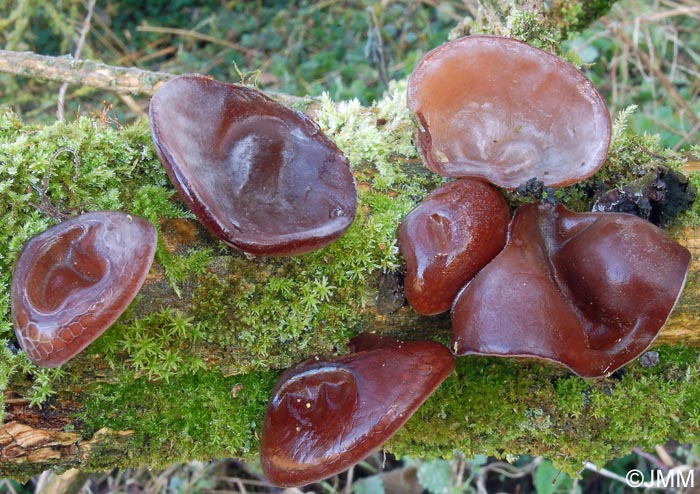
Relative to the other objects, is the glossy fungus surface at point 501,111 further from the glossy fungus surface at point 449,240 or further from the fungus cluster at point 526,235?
the glossy fungus surface at point 449,240

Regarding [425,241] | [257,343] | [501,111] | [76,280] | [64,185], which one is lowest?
[257,343]

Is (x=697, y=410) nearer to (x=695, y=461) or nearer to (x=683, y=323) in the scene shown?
(x=683, y=323)

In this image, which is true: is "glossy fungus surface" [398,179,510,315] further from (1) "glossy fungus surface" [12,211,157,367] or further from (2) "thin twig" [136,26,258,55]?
(2) "thin twig" [136,26,258,55]

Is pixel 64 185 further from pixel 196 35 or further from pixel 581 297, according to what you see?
pixel 196 35

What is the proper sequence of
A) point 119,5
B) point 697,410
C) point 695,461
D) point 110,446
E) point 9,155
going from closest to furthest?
point 9,155
point 110,446
point 697,410
point 695,461
point 119,5

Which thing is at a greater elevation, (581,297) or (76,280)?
(76,280)

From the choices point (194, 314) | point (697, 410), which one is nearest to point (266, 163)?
point (194, 314)

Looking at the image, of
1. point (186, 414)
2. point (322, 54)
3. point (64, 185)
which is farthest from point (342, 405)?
point (322, 54)
